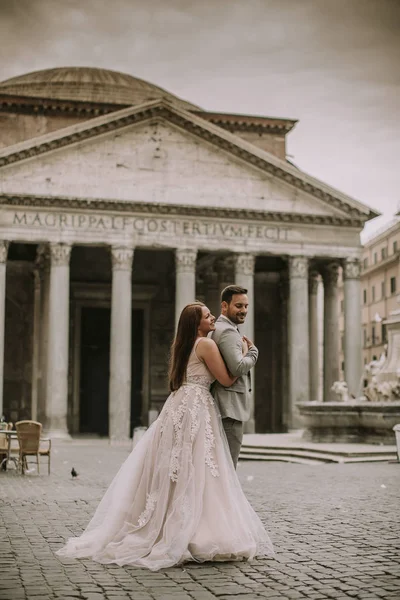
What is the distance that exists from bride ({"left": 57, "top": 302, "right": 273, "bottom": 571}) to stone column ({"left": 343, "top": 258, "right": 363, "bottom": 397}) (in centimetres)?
2521

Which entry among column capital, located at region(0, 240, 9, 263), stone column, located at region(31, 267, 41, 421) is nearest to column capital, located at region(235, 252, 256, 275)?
column capital, located at region(0, 240, 9, 263)

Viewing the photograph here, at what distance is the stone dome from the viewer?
135 feet

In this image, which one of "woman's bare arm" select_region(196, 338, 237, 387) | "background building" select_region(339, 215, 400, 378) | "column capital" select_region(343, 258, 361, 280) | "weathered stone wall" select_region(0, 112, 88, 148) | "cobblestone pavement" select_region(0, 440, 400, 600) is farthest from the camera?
"background building" select_region(339, 215, 400, 378)

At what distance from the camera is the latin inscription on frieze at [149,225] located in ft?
98.7

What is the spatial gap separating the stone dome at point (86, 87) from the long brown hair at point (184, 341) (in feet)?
112

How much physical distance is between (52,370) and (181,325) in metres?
23.4

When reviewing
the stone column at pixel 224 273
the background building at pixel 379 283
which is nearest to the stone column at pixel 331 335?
the stone column at pixel 224 273

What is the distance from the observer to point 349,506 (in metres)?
10.4

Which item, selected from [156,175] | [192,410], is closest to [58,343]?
[156,175]

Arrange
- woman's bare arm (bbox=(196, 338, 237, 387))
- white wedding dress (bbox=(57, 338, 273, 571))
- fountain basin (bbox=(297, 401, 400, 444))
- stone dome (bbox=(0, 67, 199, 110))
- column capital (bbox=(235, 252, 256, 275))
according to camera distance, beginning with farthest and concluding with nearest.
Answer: stone dome (bbox=(0, 67, 199, 110)) < column capital (bbox=(235, 252, 256, 275)) < fountain basin (bbox=(297, 401, 400, 444)) < woman's bare arm (bbox=(196, 338, 237, 387)) < white wedding dress (bbox=(57, 338, 273, 571))

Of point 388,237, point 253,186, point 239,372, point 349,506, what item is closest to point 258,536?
point 239,372

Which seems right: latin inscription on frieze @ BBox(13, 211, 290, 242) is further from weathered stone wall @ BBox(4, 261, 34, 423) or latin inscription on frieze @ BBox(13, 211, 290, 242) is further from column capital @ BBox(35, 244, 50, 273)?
weathered stone wall @ BBox(4, 261, 34, 423)

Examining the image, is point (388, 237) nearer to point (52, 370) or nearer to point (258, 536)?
point (52, 370)

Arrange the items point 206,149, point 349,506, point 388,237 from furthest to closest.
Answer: point 388,237 < point 206,149 < point 349,506
